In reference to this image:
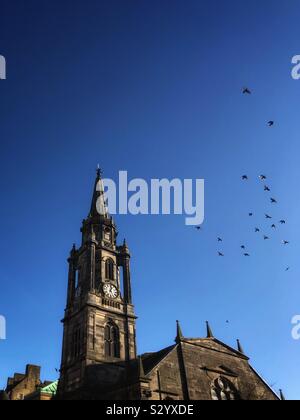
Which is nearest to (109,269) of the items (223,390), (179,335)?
(179,335)

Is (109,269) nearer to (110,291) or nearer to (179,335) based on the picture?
(110,291)

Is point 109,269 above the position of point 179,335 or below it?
above

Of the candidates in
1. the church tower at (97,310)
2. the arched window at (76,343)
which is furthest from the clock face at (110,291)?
the arched window at (76,343)

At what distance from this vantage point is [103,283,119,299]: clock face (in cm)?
4306

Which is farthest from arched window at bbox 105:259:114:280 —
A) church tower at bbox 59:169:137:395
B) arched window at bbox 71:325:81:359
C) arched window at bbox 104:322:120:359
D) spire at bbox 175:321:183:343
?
spire at bbox 175:321:183:343

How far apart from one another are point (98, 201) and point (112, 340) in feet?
66.9

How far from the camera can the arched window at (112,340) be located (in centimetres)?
3900

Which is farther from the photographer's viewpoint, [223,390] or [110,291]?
[110,291]

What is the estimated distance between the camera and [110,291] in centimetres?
4359

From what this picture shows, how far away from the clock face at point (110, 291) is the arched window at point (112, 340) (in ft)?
10.9

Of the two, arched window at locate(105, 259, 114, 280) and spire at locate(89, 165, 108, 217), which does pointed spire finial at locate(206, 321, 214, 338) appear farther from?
spire at locate(89, 165, 108, 217)
